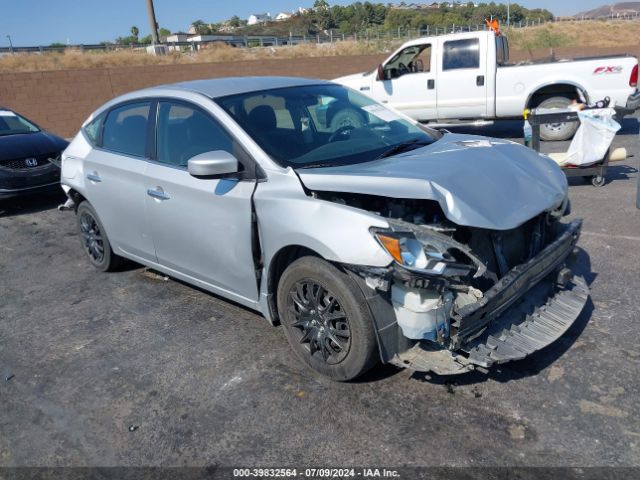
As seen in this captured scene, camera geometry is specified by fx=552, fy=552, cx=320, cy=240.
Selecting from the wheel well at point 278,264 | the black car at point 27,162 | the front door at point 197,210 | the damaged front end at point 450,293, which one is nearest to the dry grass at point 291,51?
the black car at point 27,162

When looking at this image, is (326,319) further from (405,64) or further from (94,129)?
(405,64)

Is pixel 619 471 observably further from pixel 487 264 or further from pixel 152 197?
pixel 152 197

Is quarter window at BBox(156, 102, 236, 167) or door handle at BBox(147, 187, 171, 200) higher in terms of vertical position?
quarter window at BBox(156, 102, 236, 167)

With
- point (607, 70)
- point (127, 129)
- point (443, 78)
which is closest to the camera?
point (127, 129)

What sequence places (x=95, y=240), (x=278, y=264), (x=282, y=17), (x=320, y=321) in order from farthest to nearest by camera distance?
(x=282, y=17)
(x=95, y=240)
(x=278, y=264)
(x=320, y=321)

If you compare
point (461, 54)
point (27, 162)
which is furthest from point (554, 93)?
point (27, 162)

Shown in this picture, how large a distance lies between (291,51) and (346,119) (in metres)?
34.6

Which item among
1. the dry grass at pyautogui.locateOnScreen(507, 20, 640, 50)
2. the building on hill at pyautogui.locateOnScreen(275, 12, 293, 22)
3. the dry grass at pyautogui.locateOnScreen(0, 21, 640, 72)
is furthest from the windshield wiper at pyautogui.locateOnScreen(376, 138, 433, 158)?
the building on hill at pyautogui.locateOnScreen(275, 12, 293, 22)

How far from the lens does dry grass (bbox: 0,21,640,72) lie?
27.4 meters

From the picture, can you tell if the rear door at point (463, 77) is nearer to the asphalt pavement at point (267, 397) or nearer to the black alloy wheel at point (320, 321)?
the asphalt pavement at point (267, 397)

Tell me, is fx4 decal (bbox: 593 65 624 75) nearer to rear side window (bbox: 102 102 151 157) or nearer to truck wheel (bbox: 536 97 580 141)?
truck wheel (bbox: 536 97 580 141)

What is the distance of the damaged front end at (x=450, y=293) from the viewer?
9.38 feet

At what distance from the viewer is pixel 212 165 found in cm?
339

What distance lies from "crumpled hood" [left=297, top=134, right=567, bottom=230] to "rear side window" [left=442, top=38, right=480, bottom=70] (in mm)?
7730
